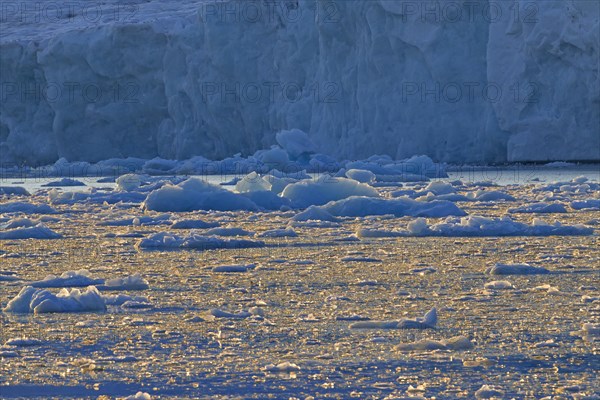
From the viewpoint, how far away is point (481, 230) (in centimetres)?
771

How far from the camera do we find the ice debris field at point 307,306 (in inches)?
126

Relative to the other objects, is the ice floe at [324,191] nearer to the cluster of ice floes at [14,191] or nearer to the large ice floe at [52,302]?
the cluster of ice floes at [14,191]

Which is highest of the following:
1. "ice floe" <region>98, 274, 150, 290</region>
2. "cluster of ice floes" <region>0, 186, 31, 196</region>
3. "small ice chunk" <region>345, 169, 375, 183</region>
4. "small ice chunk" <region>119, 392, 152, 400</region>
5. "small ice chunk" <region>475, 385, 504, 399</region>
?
"small ice chunk" <region>345, 169, 375, 183</region>

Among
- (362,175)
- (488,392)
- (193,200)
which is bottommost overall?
(488,392)

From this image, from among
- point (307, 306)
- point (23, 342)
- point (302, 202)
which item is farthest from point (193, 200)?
point (23, 342)

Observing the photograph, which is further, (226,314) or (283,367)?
(226,314)

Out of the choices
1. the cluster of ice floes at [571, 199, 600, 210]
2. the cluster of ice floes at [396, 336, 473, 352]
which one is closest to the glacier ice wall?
the cluster of ice floes at [571, 199, 600, 210]

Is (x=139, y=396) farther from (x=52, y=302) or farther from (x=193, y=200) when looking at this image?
(x=193, y=200)

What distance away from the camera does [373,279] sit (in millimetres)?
5395

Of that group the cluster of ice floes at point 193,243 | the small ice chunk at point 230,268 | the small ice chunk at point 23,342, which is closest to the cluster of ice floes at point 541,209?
the cluster of ice floes at point 193,243

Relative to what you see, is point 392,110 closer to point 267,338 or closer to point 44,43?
point 44,43

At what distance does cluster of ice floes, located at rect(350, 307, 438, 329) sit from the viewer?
401cm

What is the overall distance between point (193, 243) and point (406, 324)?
10.7 feet

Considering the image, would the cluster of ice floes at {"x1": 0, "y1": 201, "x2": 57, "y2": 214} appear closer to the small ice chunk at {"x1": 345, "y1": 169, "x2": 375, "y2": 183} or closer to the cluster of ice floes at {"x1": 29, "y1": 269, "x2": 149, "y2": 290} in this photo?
the small ice chunk at {"x1": 345, "y1": 169, "x2": 375, "y2": 183}
